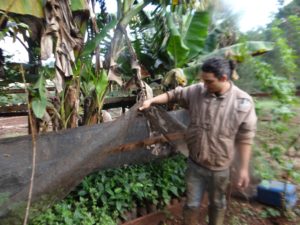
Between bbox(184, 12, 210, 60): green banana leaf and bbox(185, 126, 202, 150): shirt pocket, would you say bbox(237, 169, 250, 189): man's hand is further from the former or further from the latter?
bbox(184, 12, 210, 60): green banana leaf

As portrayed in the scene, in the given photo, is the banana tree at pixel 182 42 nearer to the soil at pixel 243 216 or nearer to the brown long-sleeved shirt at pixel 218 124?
the brown long-sleeved shirt at pixel 218 124

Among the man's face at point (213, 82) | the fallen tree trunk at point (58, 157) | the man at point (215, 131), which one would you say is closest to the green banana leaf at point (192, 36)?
the fallen tree trunk at point (58, 157)

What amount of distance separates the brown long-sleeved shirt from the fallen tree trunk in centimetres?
40

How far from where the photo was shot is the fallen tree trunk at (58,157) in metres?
2.18

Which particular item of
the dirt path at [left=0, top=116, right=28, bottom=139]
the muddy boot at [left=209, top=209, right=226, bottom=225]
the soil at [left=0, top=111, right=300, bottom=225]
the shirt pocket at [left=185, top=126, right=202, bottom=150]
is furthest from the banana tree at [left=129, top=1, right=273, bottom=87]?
the dirt path at [left=0, top=116, right=28, bottom=139]

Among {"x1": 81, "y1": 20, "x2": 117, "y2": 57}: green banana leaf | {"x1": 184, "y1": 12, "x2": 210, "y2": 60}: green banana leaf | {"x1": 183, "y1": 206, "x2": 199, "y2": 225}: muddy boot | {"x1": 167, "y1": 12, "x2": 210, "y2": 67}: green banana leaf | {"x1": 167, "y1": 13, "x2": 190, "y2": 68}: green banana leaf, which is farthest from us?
{"x1": 184, "y1": 12, "x2": 210, "y2": 60}: green banana leaf

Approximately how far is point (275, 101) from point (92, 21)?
7.11 ft

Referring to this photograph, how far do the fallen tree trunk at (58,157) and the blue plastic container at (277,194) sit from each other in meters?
1.28

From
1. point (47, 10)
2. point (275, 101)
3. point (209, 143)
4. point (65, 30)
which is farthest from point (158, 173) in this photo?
point (47, 10)

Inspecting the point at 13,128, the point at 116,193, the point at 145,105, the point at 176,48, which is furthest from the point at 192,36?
the point at 13,128

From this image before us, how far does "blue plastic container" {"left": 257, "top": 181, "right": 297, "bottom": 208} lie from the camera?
3389mm

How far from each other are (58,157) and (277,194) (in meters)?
2.35

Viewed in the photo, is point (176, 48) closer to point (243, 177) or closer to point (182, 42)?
point (182, 42)

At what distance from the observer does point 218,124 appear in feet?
8.21
